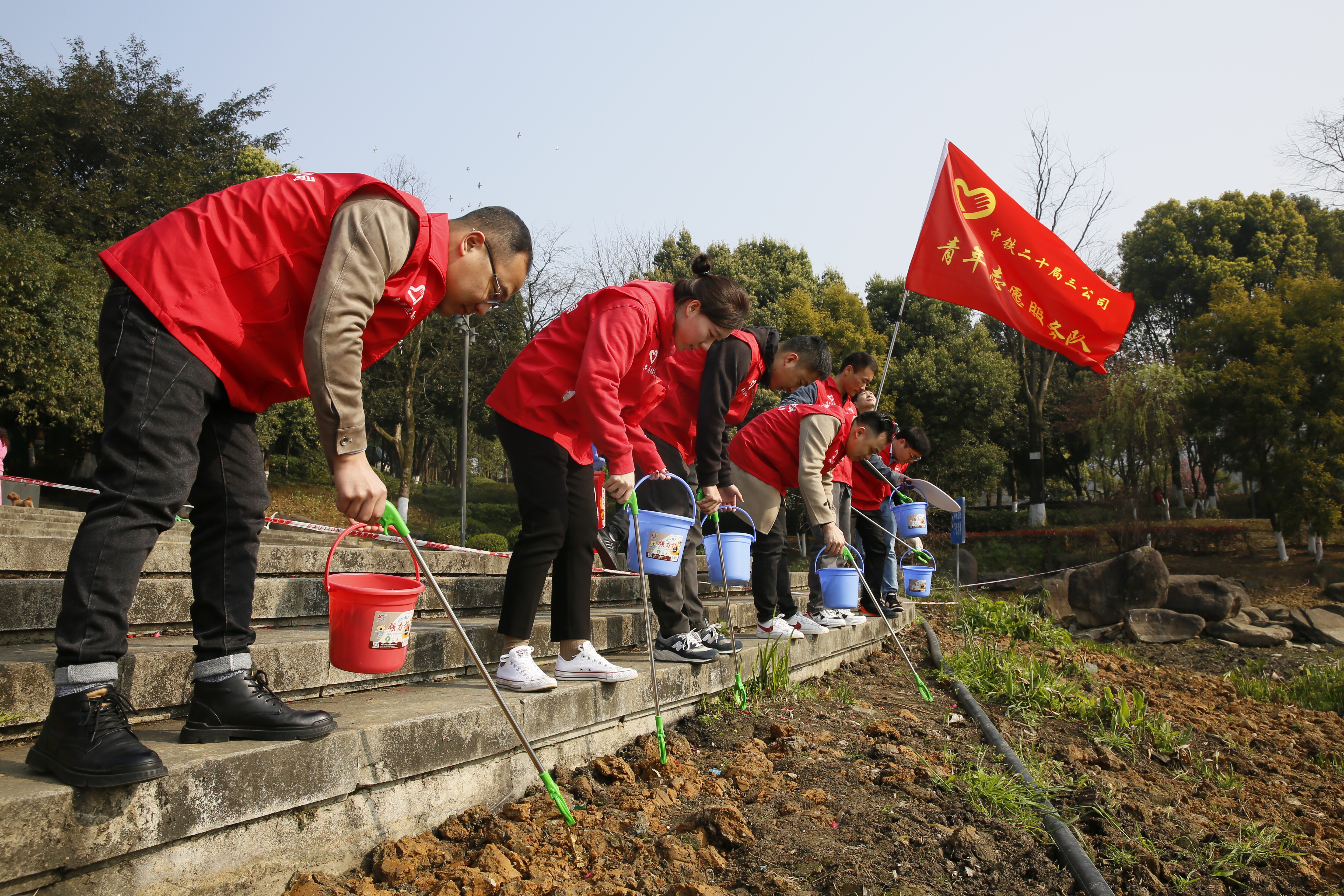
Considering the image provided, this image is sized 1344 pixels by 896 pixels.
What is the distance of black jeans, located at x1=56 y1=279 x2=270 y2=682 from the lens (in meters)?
1.79

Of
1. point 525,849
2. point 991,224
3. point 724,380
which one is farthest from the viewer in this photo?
point 991,224

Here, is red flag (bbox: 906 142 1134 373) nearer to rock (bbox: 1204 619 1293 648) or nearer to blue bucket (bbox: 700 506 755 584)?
blue bucket (bbox: 700 506 755 584)

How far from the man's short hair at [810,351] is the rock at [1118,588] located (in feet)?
27.8

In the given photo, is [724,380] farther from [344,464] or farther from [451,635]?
[344,464]

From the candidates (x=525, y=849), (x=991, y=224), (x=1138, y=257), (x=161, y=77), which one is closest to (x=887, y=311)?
(x=1138, y=257)

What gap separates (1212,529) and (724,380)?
18.6 metres

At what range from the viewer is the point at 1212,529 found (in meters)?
18.6

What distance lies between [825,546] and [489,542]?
45.4 ft

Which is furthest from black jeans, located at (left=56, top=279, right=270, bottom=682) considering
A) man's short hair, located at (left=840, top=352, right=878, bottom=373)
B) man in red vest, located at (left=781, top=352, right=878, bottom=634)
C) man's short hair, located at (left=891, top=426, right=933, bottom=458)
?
man's short hair, located at (left=891, top=426, right=933, bottom=458)

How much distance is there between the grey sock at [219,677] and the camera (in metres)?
2.07

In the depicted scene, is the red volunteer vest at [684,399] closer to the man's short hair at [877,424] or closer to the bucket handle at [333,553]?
the man's short hair at [877,424]

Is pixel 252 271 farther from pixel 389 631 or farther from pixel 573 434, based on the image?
pixel 573 434

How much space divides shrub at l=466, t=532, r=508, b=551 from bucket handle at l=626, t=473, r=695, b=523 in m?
14.2

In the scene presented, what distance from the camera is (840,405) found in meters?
6.67
